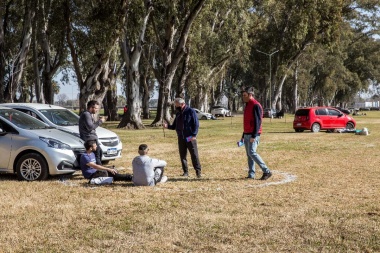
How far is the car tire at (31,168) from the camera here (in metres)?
10.8

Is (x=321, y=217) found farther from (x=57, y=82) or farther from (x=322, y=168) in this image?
(x=57, y=82)

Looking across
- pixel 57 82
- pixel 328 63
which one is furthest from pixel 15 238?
pixel 328 63

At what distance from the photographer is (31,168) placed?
35.5ft

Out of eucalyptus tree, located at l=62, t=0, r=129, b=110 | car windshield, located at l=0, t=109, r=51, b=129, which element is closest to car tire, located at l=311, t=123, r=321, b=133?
eucalyptus tree, located at l=62, t=0, r=129, b=110

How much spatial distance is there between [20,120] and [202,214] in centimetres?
610

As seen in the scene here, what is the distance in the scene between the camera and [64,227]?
6824 mm

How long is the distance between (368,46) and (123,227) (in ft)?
253

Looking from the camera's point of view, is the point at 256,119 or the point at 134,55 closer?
the point at 256,119

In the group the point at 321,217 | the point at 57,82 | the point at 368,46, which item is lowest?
the point at 321,217

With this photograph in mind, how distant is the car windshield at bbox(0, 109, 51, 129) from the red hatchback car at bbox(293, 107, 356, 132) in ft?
67.0

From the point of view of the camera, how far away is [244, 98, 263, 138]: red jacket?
10688mm

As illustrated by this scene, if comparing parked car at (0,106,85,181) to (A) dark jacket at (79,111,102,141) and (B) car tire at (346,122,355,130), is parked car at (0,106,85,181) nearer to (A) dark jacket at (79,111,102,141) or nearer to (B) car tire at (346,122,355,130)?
(A) dark jacket at (79,111,102,141)

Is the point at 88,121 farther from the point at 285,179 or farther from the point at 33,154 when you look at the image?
the point at 285,179

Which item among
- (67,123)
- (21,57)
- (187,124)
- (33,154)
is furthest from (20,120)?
(21,57)
